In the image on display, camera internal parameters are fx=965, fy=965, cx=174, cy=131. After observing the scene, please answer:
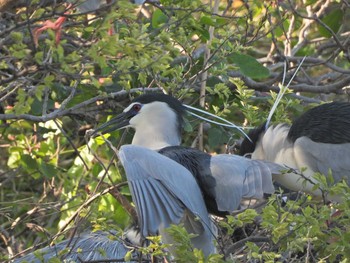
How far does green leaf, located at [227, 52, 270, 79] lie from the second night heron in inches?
32.3

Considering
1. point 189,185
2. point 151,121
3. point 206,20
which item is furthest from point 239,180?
point 206,20

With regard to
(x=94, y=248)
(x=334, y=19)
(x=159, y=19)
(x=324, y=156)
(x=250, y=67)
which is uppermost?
(x=159, y=19)

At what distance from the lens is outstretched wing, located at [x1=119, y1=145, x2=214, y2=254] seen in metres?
3.47

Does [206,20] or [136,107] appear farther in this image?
[136,107]

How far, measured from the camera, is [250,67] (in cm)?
476

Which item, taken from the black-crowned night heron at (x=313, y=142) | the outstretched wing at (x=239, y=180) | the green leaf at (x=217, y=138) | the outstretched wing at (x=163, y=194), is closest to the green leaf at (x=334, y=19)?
the black-crowned night heron at (x=313, y=142)

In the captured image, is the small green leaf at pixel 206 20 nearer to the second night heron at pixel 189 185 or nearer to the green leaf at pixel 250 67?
the green leaf at pixel 250 67

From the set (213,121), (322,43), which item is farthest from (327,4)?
(213,121)

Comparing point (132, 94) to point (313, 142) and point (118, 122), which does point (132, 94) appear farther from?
point (313, 142)

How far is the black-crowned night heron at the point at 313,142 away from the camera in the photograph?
15.7 ft

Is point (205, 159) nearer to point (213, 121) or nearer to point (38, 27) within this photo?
point (213, 121)

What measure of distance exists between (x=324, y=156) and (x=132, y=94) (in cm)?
101

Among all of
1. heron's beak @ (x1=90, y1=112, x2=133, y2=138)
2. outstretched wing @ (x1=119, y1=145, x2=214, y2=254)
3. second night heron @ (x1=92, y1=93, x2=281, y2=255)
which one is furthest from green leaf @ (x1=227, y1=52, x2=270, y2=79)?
outstretched wing @ (x1=119, y1=145, x2=214, y2=254)

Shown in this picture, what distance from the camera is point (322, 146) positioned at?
15.9ft
